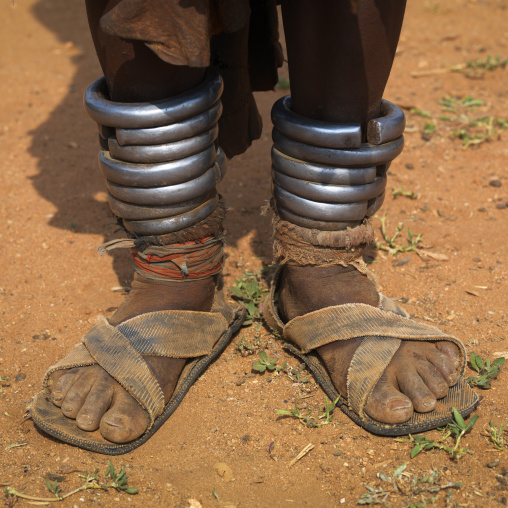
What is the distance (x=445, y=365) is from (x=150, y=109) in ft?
3.30

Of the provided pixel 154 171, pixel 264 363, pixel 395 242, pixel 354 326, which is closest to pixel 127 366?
pixel 264 363

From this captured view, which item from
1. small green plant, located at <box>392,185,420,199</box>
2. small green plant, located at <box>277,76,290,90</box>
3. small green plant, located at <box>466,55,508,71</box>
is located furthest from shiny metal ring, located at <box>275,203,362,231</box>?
small green plant, located at <box>466,55,508,71</box>

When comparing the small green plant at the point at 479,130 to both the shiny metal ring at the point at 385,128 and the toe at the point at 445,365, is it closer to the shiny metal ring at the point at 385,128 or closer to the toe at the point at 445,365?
the shiny metal ring at the point at 385,128

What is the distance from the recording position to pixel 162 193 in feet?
5.21

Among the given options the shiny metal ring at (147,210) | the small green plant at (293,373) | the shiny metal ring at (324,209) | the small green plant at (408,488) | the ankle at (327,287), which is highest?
the shiny metal ring at (147,210)

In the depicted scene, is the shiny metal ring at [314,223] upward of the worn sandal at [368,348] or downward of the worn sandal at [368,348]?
upward

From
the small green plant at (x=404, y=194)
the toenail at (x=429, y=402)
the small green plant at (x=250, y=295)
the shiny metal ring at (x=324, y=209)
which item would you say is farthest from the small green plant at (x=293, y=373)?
the small green plant at (x=404, y=194)

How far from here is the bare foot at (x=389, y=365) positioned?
1.61 meters

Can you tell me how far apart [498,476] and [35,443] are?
1.15 metres

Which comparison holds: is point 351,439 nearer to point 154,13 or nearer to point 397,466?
point 397,466

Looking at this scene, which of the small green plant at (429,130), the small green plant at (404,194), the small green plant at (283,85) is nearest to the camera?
the small green plant at (404,194)

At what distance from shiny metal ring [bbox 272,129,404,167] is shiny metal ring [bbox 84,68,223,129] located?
10.1 inches

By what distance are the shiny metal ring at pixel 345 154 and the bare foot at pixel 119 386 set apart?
0.47 m

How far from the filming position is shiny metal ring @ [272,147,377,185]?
1.65 metres
